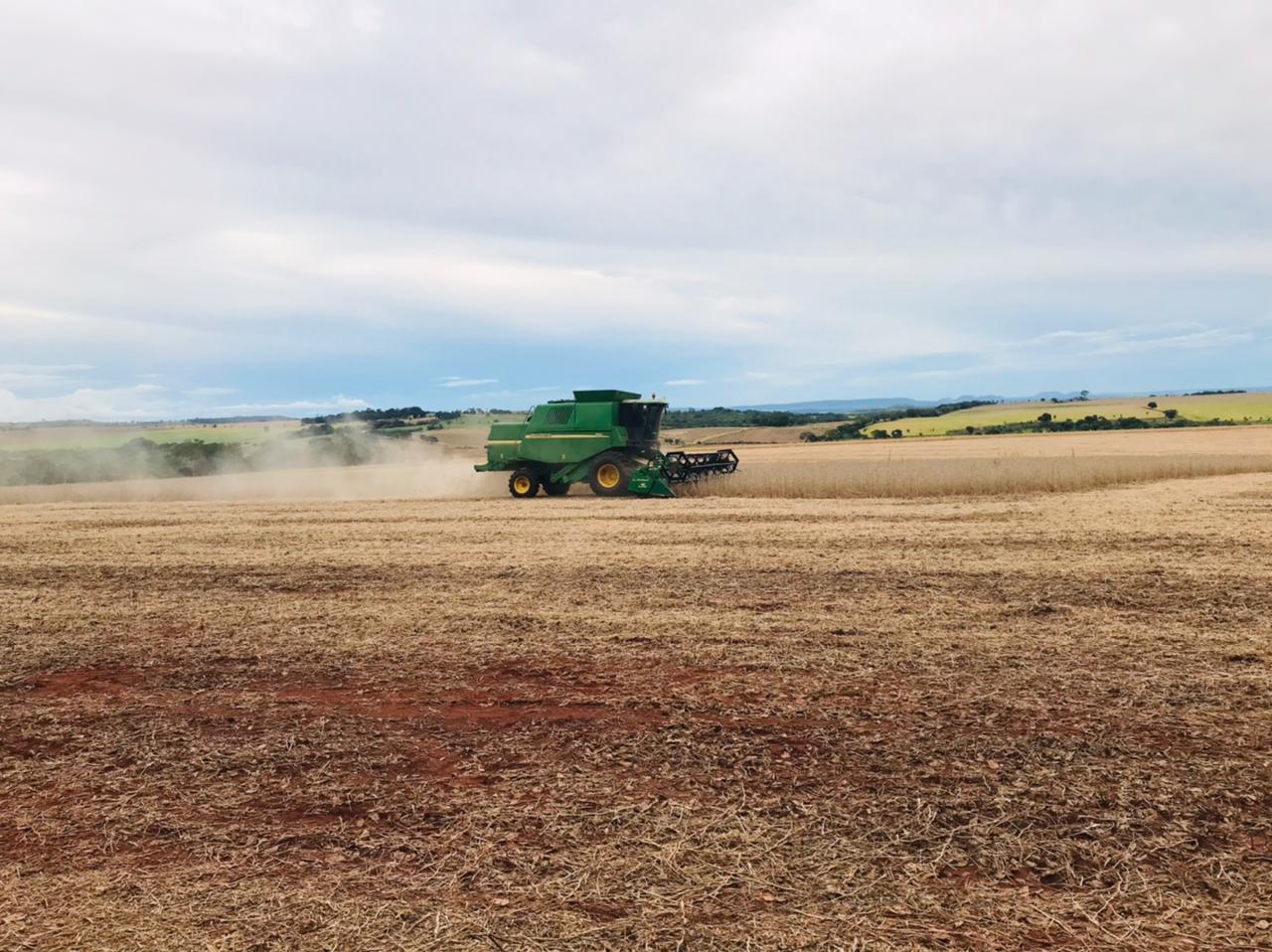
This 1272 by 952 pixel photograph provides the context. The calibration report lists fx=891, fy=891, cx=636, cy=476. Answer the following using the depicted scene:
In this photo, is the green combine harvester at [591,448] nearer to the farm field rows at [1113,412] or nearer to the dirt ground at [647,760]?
the dirt ground at [647,760]

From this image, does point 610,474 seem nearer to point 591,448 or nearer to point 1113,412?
point 591,448

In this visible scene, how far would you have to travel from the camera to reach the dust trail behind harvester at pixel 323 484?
25625mm

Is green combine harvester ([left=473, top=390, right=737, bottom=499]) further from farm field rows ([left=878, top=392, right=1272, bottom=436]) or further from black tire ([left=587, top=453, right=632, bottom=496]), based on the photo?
farm field rows ([left=878, top=392, right=1272, bottom=436])

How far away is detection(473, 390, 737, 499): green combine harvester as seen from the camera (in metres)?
20.8

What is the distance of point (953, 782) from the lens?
4340 mm

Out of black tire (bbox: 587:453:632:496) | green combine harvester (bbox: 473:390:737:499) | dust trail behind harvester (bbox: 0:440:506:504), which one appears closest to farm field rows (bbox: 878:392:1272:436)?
dust trail behind harvester (bbox: 0:440:506:504)

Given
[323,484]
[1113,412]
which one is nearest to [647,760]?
[323,484]

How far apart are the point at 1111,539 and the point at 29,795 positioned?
12029 millimetres

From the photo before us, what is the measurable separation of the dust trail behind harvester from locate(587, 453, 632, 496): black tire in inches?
166

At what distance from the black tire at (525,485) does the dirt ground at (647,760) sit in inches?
459

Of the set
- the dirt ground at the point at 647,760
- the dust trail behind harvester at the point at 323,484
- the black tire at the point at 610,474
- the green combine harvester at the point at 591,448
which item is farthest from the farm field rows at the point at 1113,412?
the dirt ground at the point at 647,760

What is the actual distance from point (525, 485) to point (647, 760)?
17423 mm

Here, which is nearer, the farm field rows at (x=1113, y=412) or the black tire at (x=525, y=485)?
the black tire at (x=525, y=485)

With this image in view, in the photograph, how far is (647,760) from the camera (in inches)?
185
